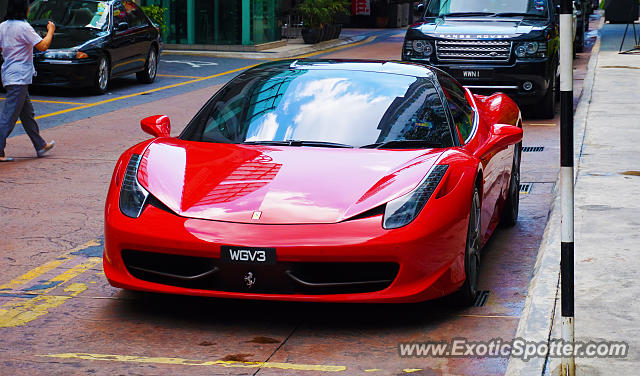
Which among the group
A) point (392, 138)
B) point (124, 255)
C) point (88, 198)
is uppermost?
point (392, 138)

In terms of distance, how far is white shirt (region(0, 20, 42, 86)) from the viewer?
39.1 feet

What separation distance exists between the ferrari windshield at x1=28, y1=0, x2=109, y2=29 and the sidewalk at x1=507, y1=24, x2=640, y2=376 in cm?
1005

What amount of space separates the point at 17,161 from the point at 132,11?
10217mm

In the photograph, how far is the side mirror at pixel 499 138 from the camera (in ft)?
22.8

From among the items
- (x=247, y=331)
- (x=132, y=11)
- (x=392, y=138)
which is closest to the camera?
(x=247, y=331)

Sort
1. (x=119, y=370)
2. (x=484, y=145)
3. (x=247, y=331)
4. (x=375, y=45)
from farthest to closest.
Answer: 1. (x=375, y=45)
2. (x=484, y=145)
3. (x=247, y=331)
4. (x=119, y=370)

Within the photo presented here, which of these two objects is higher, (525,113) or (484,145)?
(484,145)

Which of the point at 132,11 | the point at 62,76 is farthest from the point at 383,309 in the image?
the point at 132,11

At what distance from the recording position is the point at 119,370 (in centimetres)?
493

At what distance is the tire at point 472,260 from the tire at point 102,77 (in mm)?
13933

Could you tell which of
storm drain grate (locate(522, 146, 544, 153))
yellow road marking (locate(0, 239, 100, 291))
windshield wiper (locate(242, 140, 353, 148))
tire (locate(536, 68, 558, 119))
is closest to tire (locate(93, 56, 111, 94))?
tire (locate(536, 68, 558, 119))

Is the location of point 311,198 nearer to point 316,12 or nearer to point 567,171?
point 567,171

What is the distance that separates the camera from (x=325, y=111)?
22.3 ft

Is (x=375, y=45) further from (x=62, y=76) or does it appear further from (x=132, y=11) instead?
(x=62, y=76)
